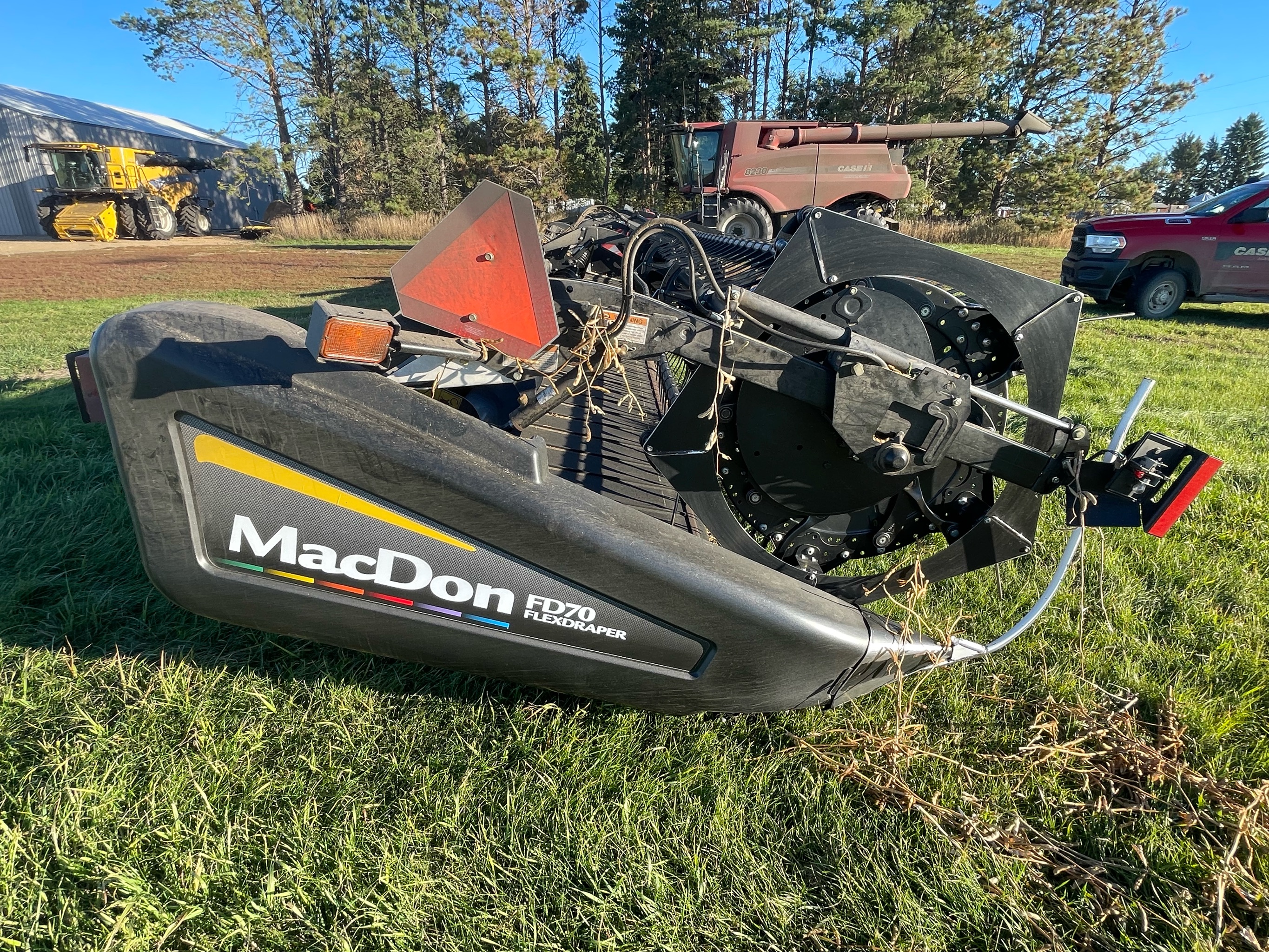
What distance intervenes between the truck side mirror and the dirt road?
42.2 ft

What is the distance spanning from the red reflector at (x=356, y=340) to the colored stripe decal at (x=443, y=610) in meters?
0.60

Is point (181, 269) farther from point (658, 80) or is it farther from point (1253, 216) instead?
point (658, 80)

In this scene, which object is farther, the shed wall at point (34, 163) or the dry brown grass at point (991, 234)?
the shed wall at point (34, 163)

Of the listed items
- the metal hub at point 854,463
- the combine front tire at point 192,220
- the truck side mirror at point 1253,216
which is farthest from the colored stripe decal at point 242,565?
the combine front tire at point 192,220

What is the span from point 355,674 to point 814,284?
2.02 metres

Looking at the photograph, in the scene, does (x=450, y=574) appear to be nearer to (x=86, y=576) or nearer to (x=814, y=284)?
(x=814, y=284)

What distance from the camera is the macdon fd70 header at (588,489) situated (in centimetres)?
157

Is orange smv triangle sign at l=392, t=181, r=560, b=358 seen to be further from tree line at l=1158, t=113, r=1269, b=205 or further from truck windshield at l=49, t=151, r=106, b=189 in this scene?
tree line at l=1158, t=113, r=1269, b=205

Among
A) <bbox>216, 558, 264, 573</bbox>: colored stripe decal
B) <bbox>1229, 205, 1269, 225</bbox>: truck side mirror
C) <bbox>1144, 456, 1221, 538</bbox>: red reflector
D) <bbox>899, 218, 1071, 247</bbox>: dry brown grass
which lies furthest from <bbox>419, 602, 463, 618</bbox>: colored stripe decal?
<bbox>899, 218, 1071, 247</bbox>: dry brown grass

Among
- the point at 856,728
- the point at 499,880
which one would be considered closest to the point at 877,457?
the point at 856,728

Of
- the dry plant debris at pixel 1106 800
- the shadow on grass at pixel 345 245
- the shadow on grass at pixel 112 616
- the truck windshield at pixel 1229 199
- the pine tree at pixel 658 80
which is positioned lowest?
the shadow on grass at pixel 345 245

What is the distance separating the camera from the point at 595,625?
175 centimetres

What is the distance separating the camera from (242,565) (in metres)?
1.67

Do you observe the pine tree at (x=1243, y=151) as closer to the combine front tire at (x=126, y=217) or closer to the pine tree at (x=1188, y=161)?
the pine tree at (x=1188, y=161)
